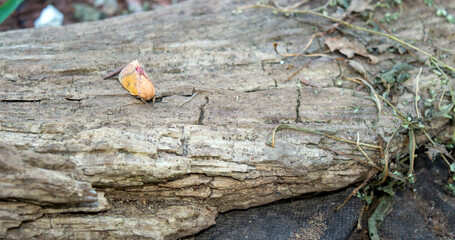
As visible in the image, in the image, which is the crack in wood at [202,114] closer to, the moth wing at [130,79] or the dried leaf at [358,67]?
the moth wing at [130,79]

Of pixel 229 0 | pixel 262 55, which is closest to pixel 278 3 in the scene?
pixel 229 0

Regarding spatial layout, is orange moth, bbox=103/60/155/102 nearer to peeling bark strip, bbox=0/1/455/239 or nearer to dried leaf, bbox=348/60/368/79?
peeling bark strip, bbox=0/1/455/239

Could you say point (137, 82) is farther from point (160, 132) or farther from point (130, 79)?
point (160, 132)

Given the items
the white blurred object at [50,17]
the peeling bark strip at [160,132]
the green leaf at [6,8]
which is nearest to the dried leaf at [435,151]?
the peeling bark strip at [160,132]

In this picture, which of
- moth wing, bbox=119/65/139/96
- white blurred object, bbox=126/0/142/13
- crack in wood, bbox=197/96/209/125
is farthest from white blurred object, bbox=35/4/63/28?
crack in wood, bbox=197/96/209/125

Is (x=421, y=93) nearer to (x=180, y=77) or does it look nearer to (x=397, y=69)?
(x=397, y=69)

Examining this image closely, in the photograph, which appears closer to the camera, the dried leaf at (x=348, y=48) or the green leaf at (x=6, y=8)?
the dried leaf at (x=348, y=48)

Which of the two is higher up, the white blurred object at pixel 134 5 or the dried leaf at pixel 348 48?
the white blurred object at pixel 134 5
